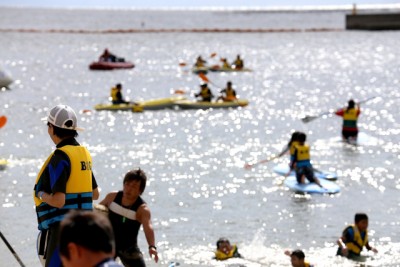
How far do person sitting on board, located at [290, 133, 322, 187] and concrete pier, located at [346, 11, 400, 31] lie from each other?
8307cm

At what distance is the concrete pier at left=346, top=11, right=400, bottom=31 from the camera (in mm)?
101000

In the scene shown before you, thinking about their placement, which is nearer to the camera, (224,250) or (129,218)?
(129,218)

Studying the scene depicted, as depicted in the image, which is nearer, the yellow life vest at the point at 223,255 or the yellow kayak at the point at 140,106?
the yellow life vest at the point at 223,255

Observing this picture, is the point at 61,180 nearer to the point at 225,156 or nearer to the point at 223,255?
the point at 223,255

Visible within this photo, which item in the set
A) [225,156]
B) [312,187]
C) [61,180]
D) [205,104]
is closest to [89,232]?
[61,180]

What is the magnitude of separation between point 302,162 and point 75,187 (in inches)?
496

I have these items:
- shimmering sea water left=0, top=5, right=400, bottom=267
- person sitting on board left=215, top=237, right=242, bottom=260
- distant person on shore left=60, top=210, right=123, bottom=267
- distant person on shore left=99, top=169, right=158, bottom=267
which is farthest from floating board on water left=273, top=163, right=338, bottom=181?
distant person on shore left=60, top=210, right=123, bottom=267

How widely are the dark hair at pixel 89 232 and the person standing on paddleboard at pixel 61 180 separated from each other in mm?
2916

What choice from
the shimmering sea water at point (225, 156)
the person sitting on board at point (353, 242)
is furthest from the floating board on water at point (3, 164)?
the person sitting on board at point (353, 242)

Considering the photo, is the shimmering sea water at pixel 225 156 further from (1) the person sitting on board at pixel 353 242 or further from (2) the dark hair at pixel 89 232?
(2) the dark hair at pixel 89 232

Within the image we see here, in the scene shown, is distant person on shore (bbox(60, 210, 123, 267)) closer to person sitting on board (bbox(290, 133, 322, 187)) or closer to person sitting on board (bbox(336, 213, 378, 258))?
person sitting on board (bbox(336, 213, 378, 258))

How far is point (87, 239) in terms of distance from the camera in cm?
416

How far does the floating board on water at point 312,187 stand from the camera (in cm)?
1969

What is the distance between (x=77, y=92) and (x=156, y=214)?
27.5m
